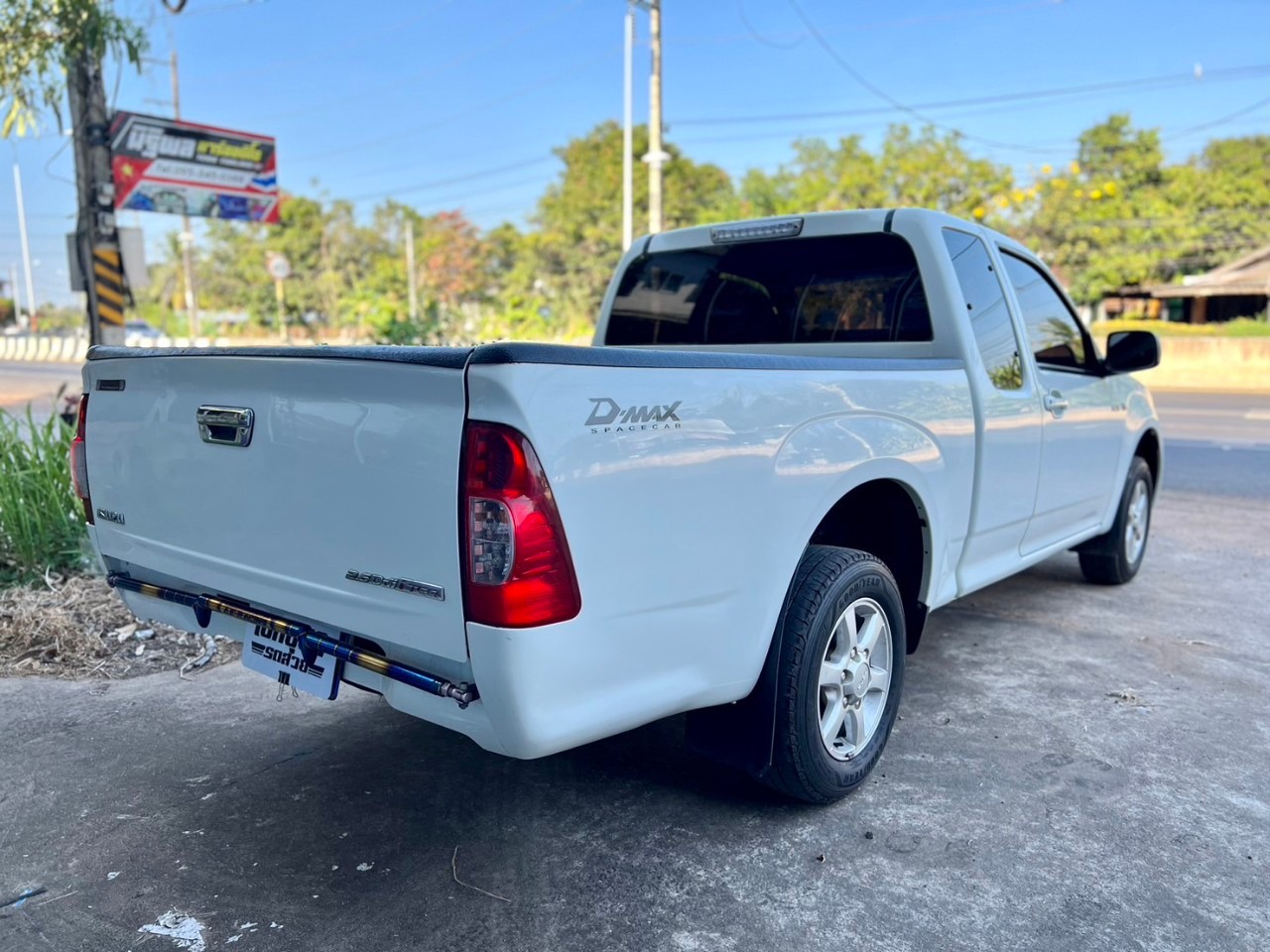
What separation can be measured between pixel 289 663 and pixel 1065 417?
3.56 metres

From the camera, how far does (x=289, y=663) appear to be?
2695 millimetres

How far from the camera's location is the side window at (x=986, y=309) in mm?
3982

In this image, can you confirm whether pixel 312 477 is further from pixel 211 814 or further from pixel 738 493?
pixel 211 814

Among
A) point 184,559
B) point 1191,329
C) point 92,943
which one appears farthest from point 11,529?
point 1191,329

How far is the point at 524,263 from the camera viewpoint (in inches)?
1903

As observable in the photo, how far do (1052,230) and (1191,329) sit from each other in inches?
477

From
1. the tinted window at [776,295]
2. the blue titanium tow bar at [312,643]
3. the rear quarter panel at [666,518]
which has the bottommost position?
the blue titanium tow bar at [312,643]

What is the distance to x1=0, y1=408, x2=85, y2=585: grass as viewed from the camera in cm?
531

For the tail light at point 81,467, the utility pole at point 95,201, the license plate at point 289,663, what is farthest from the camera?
the utility pole at point 95,201

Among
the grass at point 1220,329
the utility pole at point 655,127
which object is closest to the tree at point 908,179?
the grass at point 1220,329

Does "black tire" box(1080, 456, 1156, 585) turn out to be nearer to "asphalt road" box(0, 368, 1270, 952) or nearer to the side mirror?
the side mirror

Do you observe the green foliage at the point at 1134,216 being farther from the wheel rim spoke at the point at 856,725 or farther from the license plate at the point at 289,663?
the license plate at the point at 289,663

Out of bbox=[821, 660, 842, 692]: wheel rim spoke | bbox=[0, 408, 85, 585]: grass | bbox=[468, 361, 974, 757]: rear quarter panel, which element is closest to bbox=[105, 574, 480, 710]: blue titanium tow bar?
bbox=[468, 361, 974, 757]: rear quarter panel

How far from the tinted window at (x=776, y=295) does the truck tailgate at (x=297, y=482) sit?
2368mm
